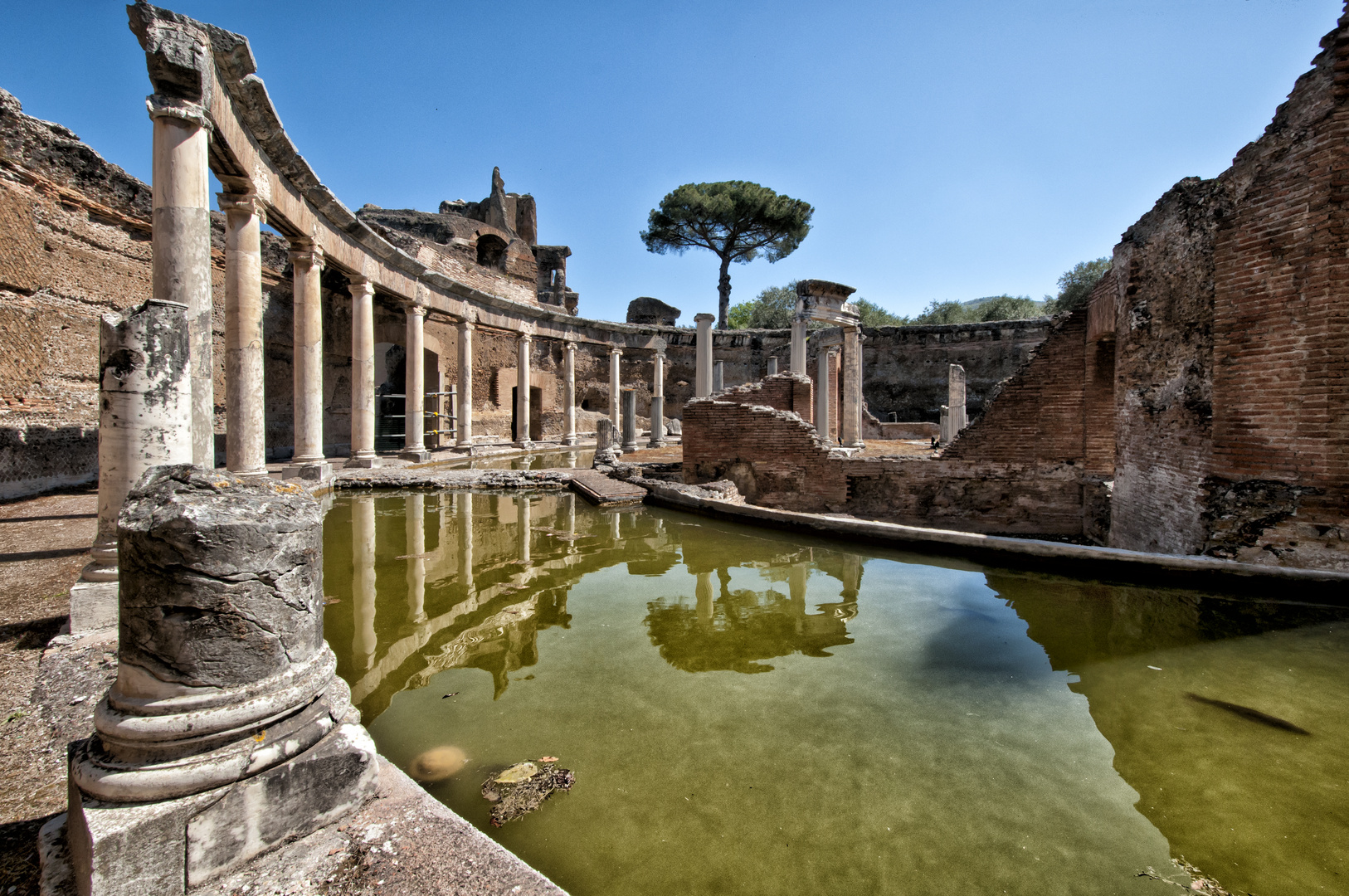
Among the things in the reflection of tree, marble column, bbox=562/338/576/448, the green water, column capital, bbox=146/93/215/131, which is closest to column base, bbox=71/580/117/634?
the green water

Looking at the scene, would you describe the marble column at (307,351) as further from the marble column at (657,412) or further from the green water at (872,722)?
the marble column at (657,412)

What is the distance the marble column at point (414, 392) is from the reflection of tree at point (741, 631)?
1228 cm

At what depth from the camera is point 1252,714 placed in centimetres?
291

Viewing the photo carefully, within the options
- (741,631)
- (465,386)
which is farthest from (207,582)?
(465,386)

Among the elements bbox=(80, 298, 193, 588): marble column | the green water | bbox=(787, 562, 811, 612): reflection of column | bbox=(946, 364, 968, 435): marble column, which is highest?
bbox=(946, 364, 968, 435): marble column

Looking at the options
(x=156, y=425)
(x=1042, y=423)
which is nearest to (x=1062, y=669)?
(x=156, y=425)

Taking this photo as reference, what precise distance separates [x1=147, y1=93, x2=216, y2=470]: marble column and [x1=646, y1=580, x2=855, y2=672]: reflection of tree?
476 centimetres

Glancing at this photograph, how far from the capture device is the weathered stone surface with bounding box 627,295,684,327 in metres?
33.8

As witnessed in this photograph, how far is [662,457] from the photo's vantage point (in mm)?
16453

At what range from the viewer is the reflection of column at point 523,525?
249 inches

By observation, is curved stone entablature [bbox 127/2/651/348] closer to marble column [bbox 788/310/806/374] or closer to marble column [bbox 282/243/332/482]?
marble column [bbox 282/243/332/482]

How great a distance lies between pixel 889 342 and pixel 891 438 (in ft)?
23.5

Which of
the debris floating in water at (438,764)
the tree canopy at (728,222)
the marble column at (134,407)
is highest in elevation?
the tree canopy at (728,222)

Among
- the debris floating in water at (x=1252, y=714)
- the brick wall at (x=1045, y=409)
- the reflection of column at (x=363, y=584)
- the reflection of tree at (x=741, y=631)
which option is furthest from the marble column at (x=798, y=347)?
the debris floating in water at (x=1252, y=714)
